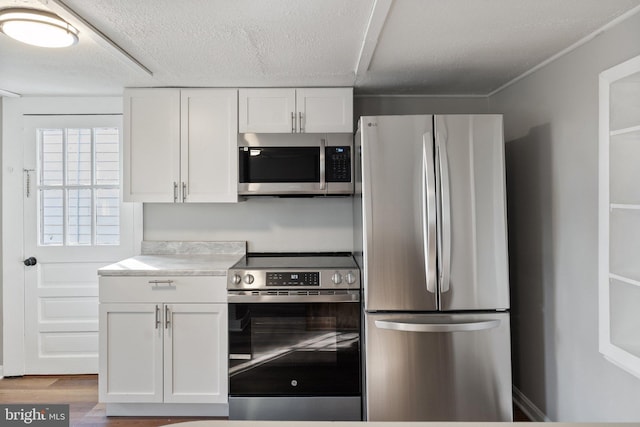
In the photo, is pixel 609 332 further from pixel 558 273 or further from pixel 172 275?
pixel 172 275

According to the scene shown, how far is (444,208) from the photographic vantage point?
2.18 metres

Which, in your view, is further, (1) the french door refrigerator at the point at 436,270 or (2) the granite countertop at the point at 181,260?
(2) the granite countertop at the point at 181,260

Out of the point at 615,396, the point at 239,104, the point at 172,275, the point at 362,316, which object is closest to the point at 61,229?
the point at 172,275

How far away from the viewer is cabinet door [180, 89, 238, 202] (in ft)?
9.14

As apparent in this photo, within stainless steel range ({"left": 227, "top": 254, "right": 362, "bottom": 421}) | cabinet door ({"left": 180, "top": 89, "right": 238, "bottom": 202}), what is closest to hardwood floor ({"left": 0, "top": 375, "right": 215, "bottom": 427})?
stainless steel range ({"left": 227, "top": 254, "right": 362, "bottom": 421})

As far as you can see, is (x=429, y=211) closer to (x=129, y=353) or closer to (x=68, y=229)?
(x=129, y=353)

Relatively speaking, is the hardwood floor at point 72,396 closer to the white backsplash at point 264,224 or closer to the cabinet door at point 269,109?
the white backsplash at point 264,224

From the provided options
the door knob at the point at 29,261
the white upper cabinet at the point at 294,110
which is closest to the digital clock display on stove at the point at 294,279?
the white upper cabinet at the point at 294,110

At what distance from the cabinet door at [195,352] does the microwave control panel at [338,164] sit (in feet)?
3.51

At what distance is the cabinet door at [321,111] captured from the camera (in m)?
2.78

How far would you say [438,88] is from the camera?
296 cm

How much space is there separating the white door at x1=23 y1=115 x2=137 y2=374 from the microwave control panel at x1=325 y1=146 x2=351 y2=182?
1.54 metres

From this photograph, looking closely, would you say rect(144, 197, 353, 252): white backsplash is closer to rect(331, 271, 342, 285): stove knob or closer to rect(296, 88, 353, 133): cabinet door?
rect(296, 88, 353, 133): cabinet door

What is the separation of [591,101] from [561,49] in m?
0.37
